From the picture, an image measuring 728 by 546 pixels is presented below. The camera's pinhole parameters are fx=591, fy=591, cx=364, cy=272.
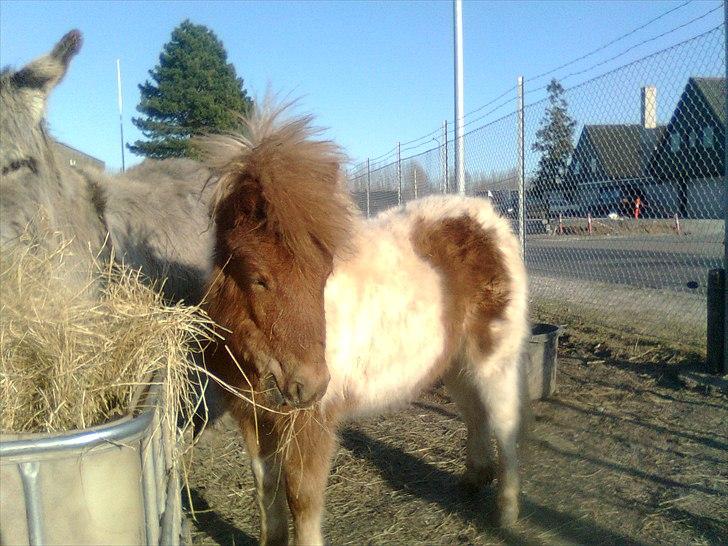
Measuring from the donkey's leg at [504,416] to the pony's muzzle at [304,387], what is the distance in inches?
59.3

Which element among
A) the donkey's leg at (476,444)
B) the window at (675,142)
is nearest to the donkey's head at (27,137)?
the donkey's leg at (476,444)

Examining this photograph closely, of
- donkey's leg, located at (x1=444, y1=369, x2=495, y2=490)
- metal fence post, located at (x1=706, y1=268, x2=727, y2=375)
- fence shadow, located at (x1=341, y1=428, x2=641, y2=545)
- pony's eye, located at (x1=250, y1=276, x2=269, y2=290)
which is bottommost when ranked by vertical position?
fence shadow, located at (x1=341, y1=428, x2=641, y2=545)

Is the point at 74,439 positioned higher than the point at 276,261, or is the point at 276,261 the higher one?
the point at 276,261

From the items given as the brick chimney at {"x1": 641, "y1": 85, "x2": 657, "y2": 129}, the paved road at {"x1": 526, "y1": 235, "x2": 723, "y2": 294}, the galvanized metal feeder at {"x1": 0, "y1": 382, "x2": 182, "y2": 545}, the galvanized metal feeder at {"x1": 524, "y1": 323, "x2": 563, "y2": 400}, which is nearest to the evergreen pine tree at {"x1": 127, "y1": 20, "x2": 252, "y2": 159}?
the paved road at {"x1": 526, "y1": 235, "x2": 723, "y2": 294}

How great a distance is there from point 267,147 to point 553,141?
5752 millimetres

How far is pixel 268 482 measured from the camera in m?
2.99

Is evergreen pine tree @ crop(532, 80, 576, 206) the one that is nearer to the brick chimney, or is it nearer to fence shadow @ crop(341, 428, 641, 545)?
the brick chimney

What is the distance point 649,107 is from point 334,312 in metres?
5.21

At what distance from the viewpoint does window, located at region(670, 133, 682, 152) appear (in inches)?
250

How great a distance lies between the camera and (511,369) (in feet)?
11.8

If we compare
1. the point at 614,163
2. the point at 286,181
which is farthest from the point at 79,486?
the point at 614,163

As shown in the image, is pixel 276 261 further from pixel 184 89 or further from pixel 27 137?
pixel 184 89

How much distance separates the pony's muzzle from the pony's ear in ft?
6.51

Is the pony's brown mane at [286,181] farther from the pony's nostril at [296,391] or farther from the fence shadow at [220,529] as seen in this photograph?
the fence shadow at [220,529]
